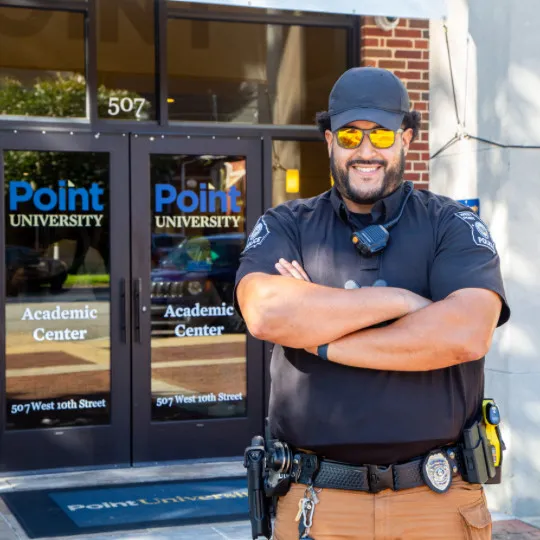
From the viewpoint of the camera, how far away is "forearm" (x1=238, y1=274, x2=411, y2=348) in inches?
107

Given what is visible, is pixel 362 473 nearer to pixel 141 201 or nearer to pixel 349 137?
pixel 349 137

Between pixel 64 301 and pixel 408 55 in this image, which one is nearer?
pixel 64 301

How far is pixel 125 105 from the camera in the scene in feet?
24.2

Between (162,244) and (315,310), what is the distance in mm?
4850

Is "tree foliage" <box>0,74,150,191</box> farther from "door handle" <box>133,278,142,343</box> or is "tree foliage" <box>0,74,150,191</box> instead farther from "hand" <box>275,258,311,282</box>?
"hand" <box>275,258,311,282</box>

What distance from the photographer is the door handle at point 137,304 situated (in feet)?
24.3

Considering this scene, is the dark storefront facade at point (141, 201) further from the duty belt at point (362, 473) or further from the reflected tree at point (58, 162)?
the duty belt at point (362, 473)

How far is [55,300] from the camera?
7.29m

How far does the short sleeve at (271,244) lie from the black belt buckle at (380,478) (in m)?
0.62

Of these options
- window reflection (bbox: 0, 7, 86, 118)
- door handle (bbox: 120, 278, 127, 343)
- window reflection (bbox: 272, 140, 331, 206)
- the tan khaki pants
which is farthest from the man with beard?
window reflection (bbox: 272, 140, 331, 206)

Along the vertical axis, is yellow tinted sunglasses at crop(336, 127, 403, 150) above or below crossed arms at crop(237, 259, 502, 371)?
above

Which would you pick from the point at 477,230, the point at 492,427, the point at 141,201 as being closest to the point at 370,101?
the point at 477,230

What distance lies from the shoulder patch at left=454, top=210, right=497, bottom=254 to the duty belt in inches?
23.0

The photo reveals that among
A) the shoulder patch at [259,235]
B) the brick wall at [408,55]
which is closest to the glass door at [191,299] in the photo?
the brick wall at [408,55]
